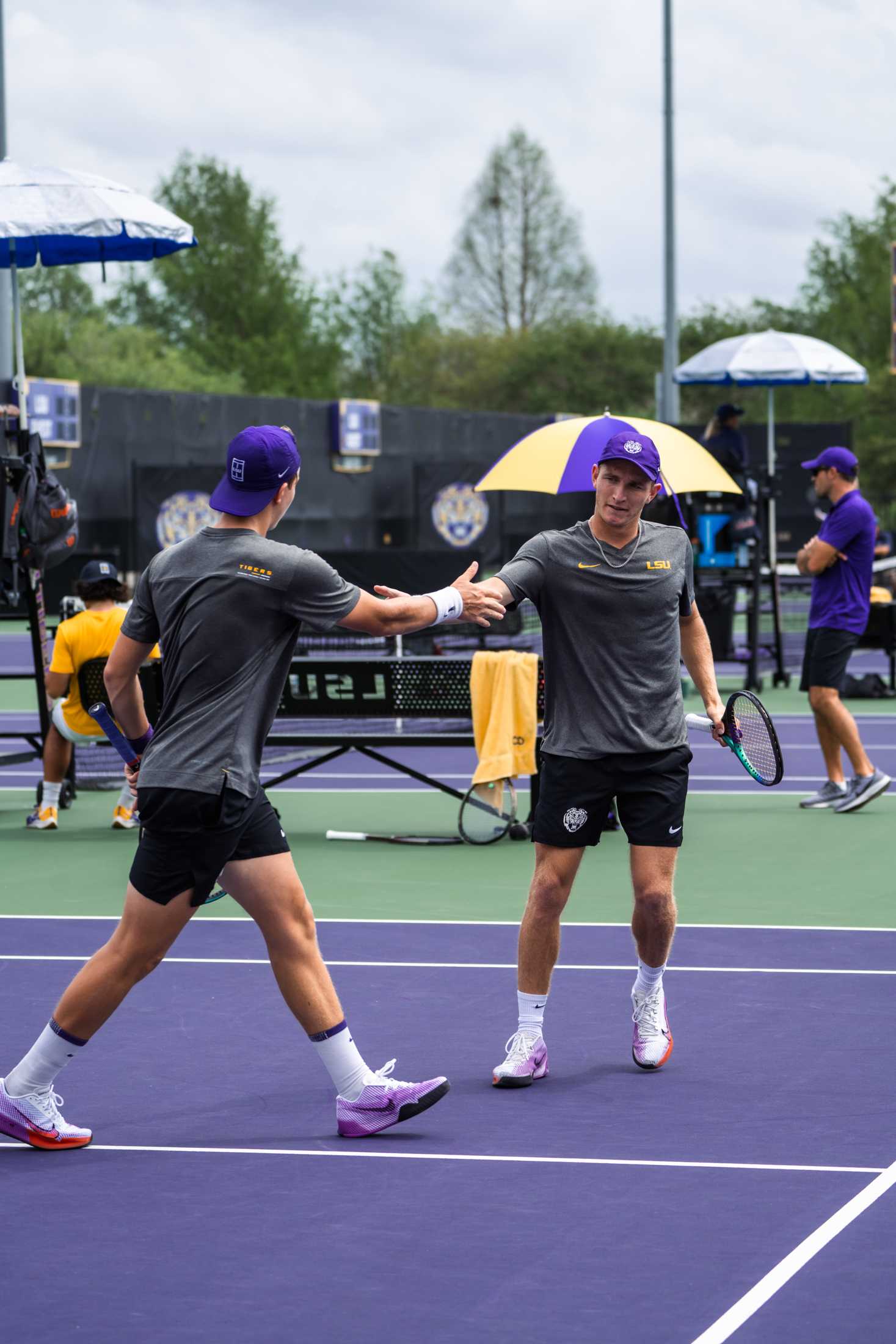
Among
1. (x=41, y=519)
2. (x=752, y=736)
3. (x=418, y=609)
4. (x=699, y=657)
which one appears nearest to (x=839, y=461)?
(x=41, y=519)

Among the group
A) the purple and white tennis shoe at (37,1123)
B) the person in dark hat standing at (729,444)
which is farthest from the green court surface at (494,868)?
the person in dark hat standing at (729,444)

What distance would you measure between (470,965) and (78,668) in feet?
13.2

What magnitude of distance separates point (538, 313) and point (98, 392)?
4982 centimetres

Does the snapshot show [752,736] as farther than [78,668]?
No

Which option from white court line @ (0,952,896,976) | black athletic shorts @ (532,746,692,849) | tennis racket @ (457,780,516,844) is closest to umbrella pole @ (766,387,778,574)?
Answer: tennis racket @ (457,780,516,844)

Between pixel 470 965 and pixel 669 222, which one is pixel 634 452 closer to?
pixel 470 965

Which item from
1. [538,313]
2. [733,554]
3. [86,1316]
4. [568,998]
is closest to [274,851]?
[86,1316]

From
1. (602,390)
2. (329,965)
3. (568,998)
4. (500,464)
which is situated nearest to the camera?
(568,998)

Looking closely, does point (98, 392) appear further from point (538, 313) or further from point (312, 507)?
point (538, 313)

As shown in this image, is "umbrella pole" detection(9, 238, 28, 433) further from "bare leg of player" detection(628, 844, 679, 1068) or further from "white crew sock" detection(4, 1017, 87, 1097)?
"white crew sock" detection(4, 1017, 87, 1097)

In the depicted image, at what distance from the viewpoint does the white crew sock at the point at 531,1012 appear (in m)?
5.68

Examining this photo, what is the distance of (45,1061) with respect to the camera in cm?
496

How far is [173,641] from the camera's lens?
194 inches

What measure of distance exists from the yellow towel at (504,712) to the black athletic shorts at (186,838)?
5191mm
